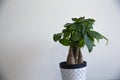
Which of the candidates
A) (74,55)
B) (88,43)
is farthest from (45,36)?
(88,43)

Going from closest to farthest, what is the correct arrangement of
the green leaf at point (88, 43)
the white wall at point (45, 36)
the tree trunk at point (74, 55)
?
the green leaf at point (88, 43) < the tree trunk at point (74, 55) < the white wall at point (45, 36)

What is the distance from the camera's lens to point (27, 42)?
4.37 ft

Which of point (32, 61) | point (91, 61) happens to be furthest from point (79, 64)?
point (32, 61)

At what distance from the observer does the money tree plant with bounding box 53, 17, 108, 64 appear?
101 centimetres

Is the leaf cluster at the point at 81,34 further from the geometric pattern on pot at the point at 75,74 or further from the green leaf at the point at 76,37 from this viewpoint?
the geometric pattern on pot at the point at 75,74

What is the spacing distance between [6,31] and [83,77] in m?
0.61

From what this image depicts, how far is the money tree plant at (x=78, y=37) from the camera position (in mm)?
1012

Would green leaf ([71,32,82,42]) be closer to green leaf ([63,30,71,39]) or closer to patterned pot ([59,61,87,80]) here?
green leaf ([63,30,71,39])

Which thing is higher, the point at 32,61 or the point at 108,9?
the point at 108,9

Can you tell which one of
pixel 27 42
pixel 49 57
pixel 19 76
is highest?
pixel 27 42

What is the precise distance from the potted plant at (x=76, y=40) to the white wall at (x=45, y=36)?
9.4 inches

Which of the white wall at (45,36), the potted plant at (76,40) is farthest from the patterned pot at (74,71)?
the white wall at (45,36)

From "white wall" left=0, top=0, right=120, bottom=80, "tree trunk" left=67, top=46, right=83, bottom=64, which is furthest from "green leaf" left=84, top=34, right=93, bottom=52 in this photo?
"white wall" left=0, top=0, right=120, bottom=80

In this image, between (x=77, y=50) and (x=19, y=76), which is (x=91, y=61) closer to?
(x=77, y=50)
